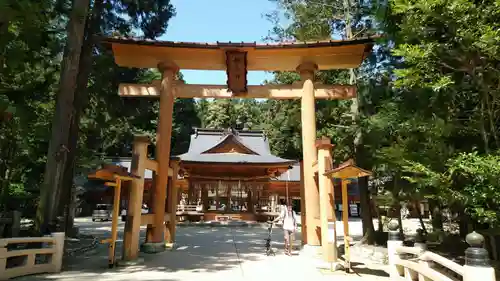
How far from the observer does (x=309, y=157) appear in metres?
8.02

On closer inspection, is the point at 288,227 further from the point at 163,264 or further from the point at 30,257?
the point at 30,257

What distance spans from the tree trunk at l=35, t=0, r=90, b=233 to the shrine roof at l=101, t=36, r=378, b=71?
0.74 meters

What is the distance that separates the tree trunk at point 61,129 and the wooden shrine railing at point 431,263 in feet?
21.8

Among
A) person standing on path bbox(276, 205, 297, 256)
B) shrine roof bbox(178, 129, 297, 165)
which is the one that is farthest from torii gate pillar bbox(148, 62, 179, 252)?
shrine roof bbox(178, 129, 297, 165)

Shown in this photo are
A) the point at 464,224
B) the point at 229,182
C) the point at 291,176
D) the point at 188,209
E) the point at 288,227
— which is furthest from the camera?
the point at 291,176

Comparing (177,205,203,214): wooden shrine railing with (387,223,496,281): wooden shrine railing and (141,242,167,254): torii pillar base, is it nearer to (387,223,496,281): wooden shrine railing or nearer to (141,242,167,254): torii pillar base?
(141,242,167,254): torii pillar base

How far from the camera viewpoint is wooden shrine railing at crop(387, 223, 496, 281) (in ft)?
11.1

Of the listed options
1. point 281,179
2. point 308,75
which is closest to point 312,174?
point 308,75

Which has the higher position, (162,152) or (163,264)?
(162,152)

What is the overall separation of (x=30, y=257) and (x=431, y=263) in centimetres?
678

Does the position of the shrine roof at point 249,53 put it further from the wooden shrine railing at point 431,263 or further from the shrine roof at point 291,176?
the shrine roof at point 291,176

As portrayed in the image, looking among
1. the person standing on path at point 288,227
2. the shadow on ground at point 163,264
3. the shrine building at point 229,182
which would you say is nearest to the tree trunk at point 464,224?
the person standing on path at point 288,227

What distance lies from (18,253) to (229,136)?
55.5 ft

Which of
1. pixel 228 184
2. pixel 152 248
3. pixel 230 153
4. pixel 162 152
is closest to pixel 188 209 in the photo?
pixel 228 184
